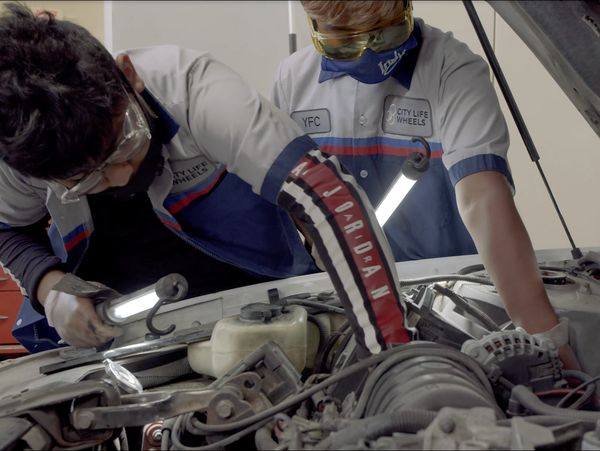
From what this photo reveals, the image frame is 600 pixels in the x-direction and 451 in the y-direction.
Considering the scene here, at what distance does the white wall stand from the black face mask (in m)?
1.68

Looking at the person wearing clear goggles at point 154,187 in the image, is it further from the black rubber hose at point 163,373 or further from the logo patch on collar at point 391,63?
the logo patch on collar at point 391,63

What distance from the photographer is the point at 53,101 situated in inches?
37.5

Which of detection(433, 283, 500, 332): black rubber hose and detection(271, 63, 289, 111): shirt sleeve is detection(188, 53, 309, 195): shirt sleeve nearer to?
detection(433, 283, 500, 332): black rubber hose

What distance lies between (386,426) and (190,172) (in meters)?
0.81

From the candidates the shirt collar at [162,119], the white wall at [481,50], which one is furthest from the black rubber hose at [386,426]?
the white wall at [481,50]

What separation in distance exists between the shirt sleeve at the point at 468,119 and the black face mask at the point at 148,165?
0.58m

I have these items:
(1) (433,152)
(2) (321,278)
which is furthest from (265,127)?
(1) (433,152)

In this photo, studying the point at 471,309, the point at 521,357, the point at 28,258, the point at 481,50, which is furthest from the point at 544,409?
the point at 481,50

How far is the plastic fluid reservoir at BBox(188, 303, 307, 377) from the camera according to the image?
41.8 inches

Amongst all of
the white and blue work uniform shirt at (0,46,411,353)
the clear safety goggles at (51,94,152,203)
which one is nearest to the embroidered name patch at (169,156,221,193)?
the white and blue work uniform shirt at (0,46,411,353)

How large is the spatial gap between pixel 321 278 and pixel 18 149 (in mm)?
659

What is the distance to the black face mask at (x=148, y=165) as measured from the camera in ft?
3.86

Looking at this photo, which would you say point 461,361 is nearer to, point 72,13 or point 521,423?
point 521,423

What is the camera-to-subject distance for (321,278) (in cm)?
139
